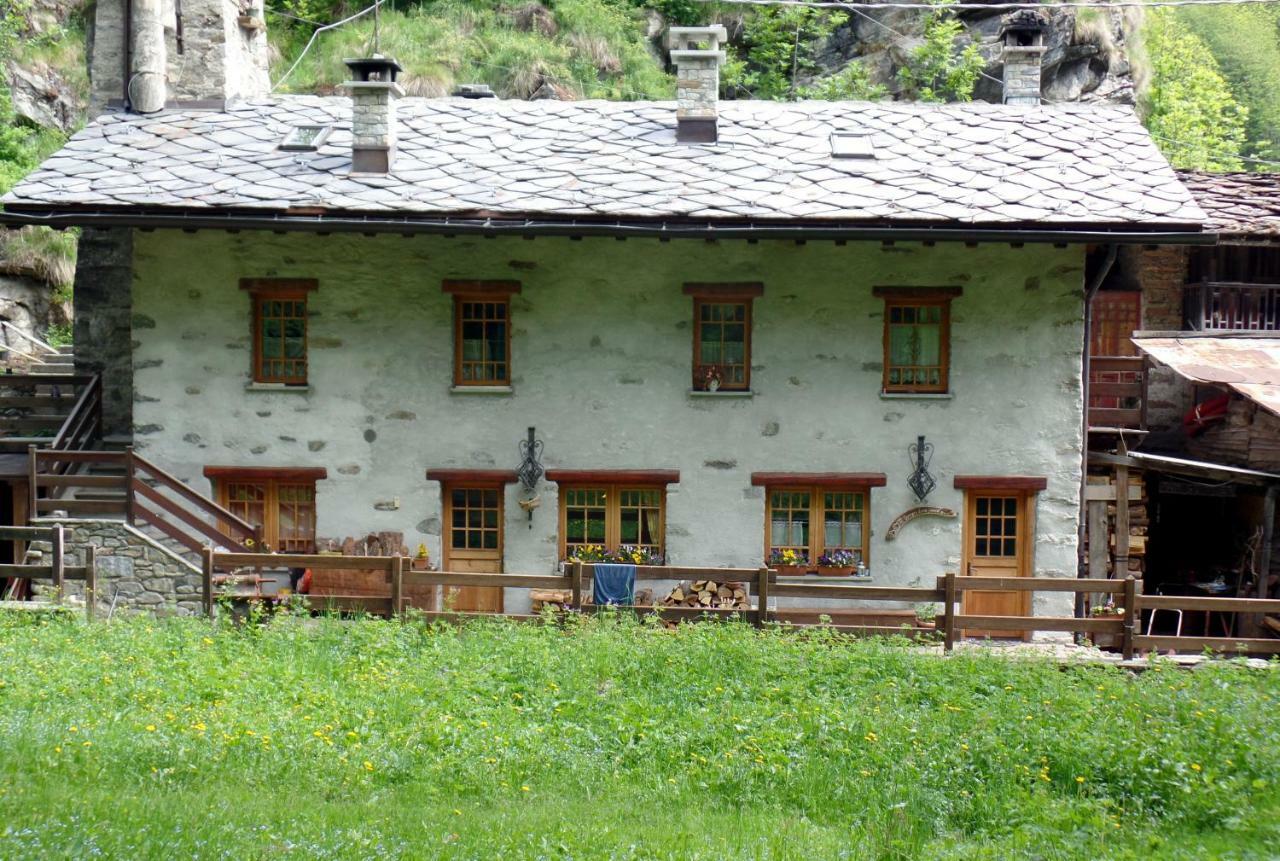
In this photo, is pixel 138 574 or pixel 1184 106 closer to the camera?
pixel 138 574

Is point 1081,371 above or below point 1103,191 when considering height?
below

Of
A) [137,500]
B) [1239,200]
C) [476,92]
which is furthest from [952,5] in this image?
[137,500]

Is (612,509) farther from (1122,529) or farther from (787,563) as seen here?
(1122,529)

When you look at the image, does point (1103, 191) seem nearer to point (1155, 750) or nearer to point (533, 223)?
point (533, 223)

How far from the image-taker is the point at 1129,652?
449 inches

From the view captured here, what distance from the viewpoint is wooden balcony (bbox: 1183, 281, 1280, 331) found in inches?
712

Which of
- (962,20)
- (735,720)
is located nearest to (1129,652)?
(735,720)

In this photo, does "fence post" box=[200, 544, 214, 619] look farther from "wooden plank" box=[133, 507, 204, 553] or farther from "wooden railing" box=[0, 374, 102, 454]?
"wooden railing" box=[0, 374, 102, 454]

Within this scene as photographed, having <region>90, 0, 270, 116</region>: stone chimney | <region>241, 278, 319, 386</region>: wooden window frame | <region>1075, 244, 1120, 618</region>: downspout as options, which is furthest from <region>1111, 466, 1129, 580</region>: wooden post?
<region>90, 0, 270, 116</region>: stone chimney

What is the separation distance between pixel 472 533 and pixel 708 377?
3.44 meters

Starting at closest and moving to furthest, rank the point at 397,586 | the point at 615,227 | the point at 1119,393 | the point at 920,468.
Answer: the point at 397,586 → the point at 615,227 → the point at 920,468 → the point at 1119,393

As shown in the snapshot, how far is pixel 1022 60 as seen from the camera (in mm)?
17141

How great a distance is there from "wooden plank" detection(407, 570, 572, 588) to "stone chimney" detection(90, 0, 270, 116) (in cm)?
844

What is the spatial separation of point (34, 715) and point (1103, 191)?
12060 mm
